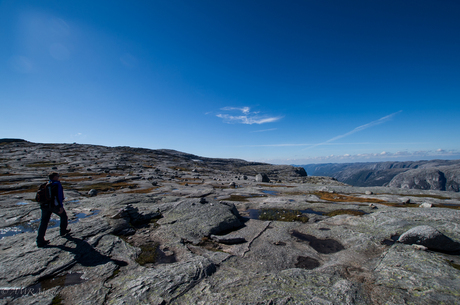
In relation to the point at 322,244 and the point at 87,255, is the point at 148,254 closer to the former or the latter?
the point at 87,255

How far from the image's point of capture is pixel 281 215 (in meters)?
24.7

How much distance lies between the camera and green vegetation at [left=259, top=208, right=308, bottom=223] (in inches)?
904

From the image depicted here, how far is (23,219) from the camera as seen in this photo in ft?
68.9

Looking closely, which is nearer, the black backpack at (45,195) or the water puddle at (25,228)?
the black backpack at (45,195)

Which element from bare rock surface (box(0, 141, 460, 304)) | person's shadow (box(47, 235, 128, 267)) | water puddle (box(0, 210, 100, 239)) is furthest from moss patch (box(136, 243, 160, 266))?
water puddle (box(0, 210, 100, 239))

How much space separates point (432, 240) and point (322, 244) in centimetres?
749

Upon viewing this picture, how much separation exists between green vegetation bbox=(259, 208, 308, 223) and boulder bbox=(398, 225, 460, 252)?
9912 mm

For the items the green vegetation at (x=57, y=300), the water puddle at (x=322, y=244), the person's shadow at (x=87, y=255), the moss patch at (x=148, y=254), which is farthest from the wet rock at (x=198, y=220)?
the green vegetation at (x=57, y=300)

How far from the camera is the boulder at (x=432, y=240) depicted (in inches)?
513

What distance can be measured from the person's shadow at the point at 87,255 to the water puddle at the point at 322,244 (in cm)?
1467

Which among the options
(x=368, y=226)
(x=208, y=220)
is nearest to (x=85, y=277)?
(x=208, y=220)

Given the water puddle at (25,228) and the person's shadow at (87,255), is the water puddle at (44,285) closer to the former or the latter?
the person's shadow at (87,255)

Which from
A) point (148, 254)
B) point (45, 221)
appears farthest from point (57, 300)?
point (45, 221)

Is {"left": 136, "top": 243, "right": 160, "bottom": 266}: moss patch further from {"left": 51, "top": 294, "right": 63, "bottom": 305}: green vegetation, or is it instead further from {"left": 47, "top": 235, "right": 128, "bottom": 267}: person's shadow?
{"left": 51, "top": 294, "right": 63, "bottom": 305}: green vegetation
